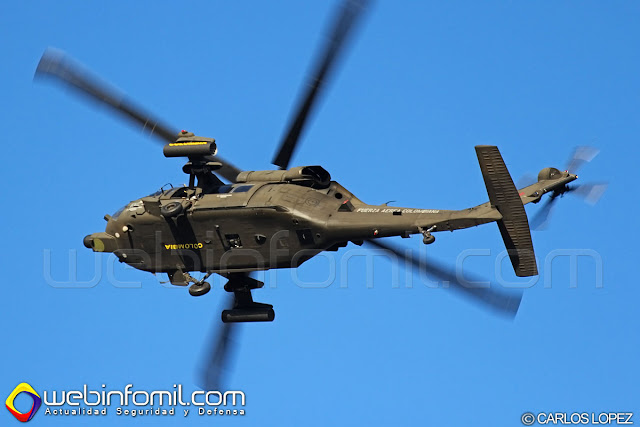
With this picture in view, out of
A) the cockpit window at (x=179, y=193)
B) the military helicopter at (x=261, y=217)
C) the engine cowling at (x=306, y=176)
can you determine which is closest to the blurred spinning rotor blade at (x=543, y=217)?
the military helicopter at (x=261, y=217)

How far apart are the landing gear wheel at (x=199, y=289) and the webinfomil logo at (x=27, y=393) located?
29.9ft

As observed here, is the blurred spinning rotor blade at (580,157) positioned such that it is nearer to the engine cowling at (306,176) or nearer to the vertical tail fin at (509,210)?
the vertical tail fin at (509,210)

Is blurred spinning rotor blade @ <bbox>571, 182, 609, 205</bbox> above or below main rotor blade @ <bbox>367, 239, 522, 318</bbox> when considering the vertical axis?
above

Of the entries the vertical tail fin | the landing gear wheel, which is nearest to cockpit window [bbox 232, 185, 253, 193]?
the landing gear wheel

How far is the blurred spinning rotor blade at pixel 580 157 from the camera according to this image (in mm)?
33938

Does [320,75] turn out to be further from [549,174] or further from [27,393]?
[27,393]

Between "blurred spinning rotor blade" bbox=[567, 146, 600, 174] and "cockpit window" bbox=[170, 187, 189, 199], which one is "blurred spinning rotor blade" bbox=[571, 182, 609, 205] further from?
"cockpit window" bbox=[170, 187, 189, 199]

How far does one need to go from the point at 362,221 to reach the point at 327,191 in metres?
1.94

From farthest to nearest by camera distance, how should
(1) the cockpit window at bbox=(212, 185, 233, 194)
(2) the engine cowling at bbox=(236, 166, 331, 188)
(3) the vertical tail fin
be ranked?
1. (1) the cockpit window at bbox=(212, 185, 233, 194)
2. (2) the engine cowling at bbox=(236, 166, 331, 188)
3. (3) the vertical tail fin

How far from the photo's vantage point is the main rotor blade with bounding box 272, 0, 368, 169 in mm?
31859

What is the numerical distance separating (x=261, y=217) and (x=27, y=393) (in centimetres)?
1220

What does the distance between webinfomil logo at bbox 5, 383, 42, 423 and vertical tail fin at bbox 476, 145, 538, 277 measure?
17263 millimetres

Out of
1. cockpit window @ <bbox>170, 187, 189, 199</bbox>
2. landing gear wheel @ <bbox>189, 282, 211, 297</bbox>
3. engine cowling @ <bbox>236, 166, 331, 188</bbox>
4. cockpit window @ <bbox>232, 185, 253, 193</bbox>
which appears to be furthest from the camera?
cockpit window @ <bbox>170, 187, 189, 199</bbox>

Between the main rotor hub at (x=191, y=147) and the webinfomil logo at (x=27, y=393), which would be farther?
the webinfomil logo at (x=27, y=393)
